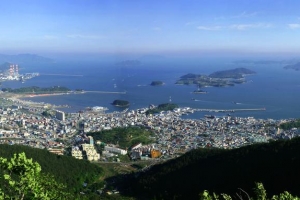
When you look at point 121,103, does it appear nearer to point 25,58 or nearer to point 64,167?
point 64,167

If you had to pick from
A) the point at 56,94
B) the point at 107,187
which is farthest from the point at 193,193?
the point at 56,94

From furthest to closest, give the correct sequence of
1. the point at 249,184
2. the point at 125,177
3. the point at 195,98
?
1. the point at 195,98
2. the point at 125,177
3. the point at 249,184

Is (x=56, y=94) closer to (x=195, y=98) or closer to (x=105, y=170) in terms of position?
(x=195, y=98)

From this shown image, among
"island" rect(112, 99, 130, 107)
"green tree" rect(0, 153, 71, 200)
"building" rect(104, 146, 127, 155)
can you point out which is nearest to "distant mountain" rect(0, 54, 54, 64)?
"island" rect(112, 99, 130, 107)

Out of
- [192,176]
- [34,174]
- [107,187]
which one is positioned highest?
[34,174]

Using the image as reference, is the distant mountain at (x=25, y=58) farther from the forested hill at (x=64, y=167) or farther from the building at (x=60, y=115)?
the forested hill at (x=64, y=167)

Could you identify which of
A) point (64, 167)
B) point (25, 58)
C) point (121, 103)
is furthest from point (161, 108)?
point (25, 58)

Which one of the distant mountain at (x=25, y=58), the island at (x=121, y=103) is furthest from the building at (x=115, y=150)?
the distant mountain at (x=25, y=58)
